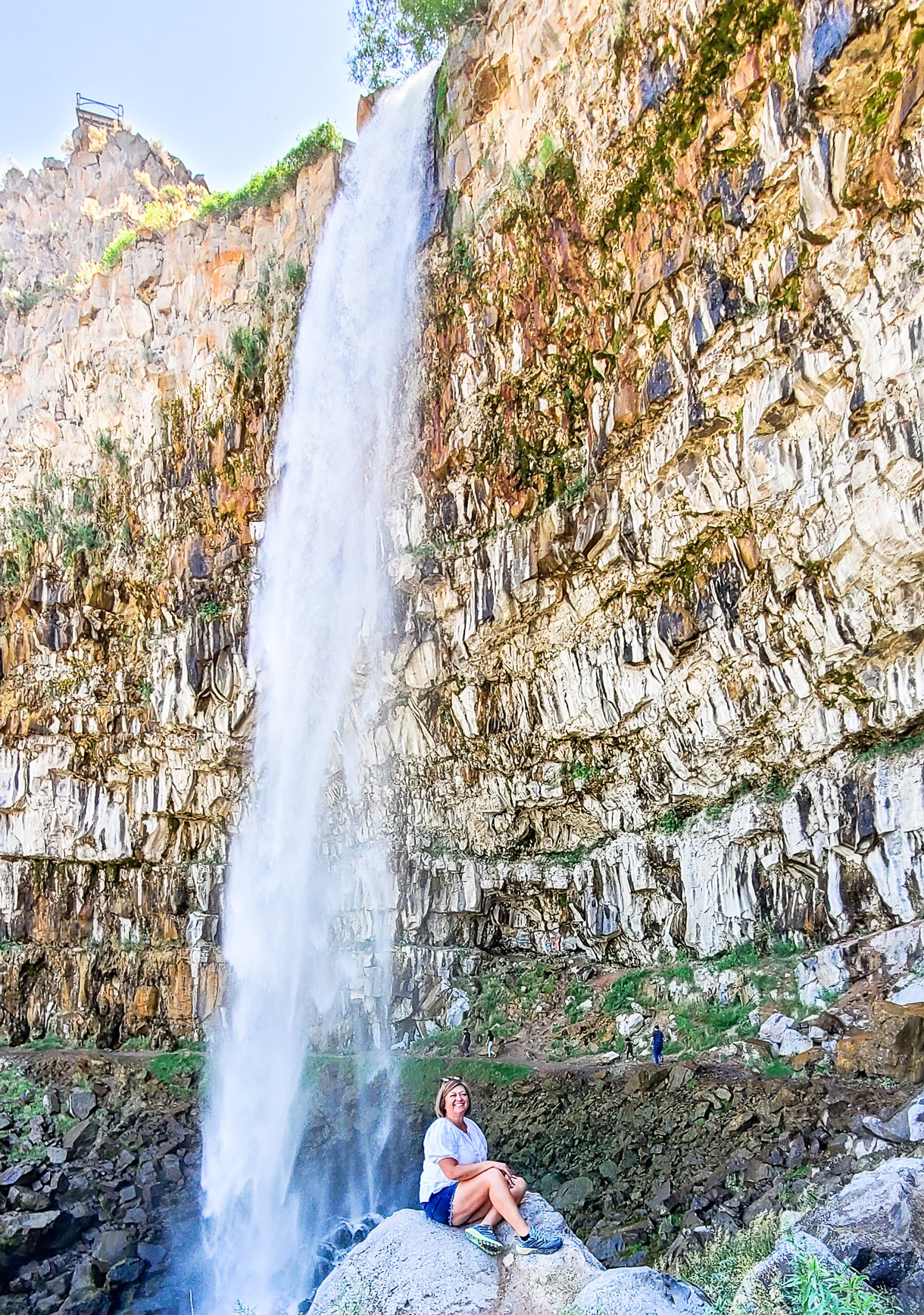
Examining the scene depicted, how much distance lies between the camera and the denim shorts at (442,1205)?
5.04 m

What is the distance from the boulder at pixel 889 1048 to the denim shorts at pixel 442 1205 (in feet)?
23.2

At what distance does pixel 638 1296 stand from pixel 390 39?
26855 millimetres

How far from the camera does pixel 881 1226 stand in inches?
187

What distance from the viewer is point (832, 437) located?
11.1 m

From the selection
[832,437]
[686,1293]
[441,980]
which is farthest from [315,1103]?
[832,437]

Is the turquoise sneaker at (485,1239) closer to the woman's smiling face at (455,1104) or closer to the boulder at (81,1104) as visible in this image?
the woman's smiling face at (455,1104)

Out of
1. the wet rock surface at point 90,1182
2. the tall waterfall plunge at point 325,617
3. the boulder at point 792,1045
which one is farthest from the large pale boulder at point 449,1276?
the tall waterfall plunge at point 325,617

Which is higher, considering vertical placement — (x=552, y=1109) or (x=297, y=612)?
(x=297, y=612)

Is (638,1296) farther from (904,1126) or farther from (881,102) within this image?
(881,102)

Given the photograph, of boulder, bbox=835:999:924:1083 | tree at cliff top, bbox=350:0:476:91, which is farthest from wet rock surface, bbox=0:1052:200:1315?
tree at cliff top, bbox=350:0:476:91

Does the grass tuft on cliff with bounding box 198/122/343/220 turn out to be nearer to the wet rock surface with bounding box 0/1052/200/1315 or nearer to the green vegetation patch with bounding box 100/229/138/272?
the green vegetation patch with bounding box 100/229/138/272

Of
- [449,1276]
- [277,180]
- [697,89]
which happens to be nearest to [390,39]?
[277,180]

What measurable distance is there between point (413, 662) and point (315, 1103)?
29.5 ft

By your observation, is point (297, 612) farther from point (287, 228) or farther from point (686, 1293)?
point (686, 1293)
